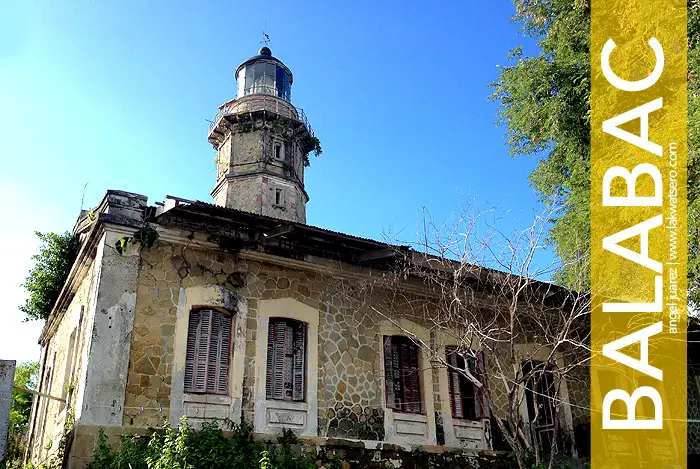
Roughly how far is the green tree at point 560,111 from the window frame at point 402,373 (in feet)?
10.8

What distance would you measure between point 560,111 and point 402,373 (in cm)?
607

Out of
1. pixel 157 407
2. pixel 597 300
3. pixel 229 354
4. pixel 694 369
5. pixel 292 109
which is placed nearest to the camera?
pixel 157 407

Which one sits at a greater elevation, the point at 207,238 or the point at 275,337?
the point at 207,238

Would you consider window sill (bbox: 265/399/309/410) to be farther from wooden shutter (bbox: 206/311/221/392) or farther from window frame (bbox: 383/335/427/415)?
window frame (bbox: 383/335/427/415)

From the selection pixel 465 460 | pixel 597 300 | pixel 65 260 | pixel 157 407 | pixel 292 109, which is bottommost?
pixel 465 460

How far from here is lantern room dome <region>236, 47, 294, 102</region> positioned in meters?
28.1

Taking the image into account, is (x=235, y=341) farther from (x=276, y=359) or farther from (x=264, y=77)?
(x=264, y=77)

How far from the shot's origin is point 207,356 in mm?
10000

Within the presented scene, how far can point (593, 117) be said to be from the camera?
11.3 m

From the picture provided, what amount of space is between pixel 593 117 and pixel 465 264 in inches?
142

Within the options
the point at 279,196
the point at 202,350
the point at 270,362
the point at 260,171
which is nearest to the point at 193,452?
the point at 202,350

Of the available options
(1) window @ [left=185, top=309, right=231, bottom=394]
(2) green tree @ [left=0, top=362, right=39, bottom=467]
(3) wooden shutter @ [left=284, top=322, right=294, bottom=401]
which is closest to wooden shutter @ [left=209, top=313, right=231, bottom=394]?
(1) window @ [left=185, top=309, right=231, bottom=394]

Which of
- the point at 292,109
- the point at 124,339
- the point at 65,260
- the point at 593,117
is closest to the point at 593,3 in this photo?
the point at 593,117

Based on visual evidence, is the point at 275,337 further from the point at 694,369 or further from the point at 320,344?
the point at 694,369
